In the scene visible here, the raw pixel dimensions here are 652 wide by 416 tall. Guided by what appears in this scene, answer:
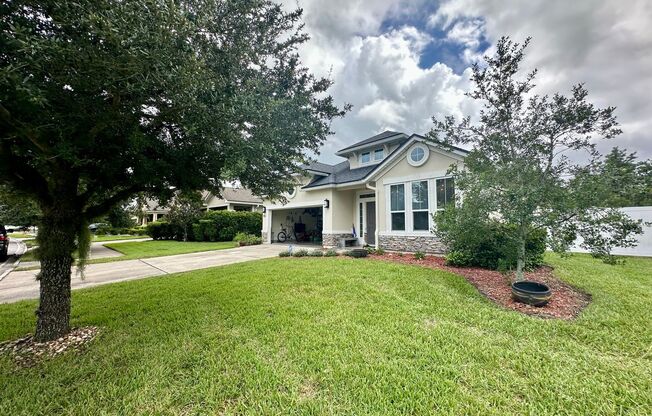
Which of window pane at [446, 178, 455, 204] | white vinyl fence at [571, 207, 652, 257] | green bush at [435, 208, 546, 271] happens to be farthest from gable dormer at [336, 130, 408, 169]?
white vinyl fence at [571, 207, 652, 257]

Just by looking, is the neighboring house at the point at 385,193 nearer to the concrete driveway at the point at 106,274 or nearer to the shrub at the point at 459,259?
the shrub at the point at 459,259

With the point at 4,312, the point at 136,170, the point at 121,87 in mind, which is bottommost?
the point at 4,312

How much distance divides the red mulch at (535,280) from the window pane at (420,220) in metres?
2.14

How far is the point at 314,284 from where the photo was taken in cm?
674

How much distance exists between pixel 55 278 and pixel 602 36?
14.1m

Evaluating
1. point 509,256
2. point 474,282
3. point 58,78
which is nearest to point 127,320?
point 58,78

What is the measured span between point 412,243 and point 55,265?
11164 mm

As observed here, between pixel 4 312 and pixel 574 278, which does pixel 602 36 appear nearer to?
pixel 574 278

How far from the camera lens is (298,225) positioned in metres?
21.2

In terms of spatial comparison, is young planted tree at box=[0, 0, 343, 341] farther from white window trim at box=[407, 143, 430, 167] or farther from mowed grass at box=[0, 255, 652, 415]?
white window trim at box=[407, 143, 430, 167]

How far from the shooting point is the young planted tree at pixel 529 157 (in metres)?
5.39

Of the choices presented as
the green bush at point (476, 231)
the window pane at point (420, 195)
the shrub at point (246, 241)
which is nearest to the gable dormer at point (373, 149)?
the window pane at point (420, 195)

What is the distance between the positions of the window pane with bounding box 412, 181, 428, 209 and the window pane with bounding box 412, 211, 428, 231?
0.31 m

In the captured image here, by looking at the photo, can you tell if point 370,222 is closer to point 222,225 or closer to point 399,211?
point 399,211
